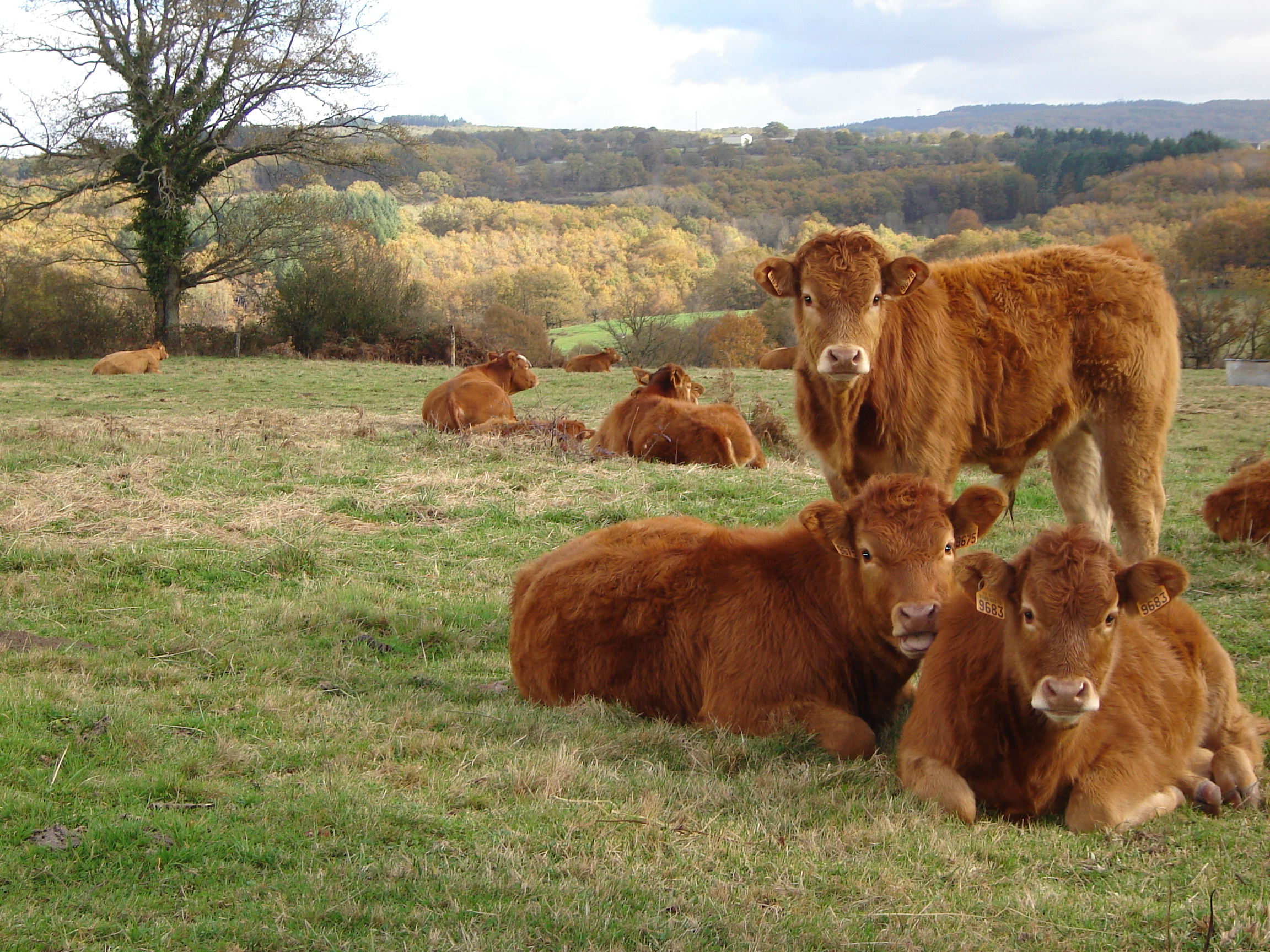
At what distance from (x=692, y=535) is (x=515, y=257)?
64.4 meters

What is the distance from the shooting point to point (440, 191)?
97062mm

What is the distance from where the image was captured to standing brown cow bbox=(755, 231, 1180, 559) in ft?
20.2

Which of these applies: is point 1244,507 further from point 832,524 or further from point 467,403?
point 467,403

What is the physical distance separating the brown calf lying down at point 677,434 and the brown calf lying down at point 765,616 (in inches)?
274

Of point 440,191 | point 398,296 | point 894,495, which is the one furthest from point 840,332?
point 440,191

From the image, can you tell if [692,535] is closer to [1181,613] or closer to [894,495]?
[894,495]

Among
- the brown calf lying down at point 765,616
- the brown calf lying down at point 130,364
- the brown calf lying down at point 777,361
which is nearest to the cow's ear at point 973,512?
the brown calf lying down at point 765,616

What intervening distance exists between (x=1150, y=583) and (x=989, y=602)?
58 cm

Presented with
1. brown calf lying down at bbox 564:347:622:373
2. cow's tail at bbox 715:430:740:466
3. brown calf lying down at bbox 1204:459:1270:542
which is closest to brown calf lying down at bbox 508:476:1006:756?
brown calf lying down at bbox 1204:459:1270:542

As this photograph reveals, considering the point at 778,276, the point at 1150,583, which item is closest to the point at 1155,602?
the point at 1150,583

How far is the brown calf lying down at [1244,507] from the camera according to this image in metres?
8.52

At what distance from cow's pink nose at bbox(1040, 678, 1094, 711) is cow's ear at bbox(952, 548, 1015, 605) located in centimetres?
52

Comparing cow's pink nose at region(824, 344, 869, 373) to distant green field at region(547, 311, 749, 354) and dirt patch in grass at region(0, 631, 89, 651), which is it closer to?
dirt patch in grass at region(0, 631, 89, 651)

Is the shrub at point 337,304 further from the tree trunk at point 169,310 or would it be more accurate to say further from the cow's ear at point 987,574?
the cow's ear at point 987,574
